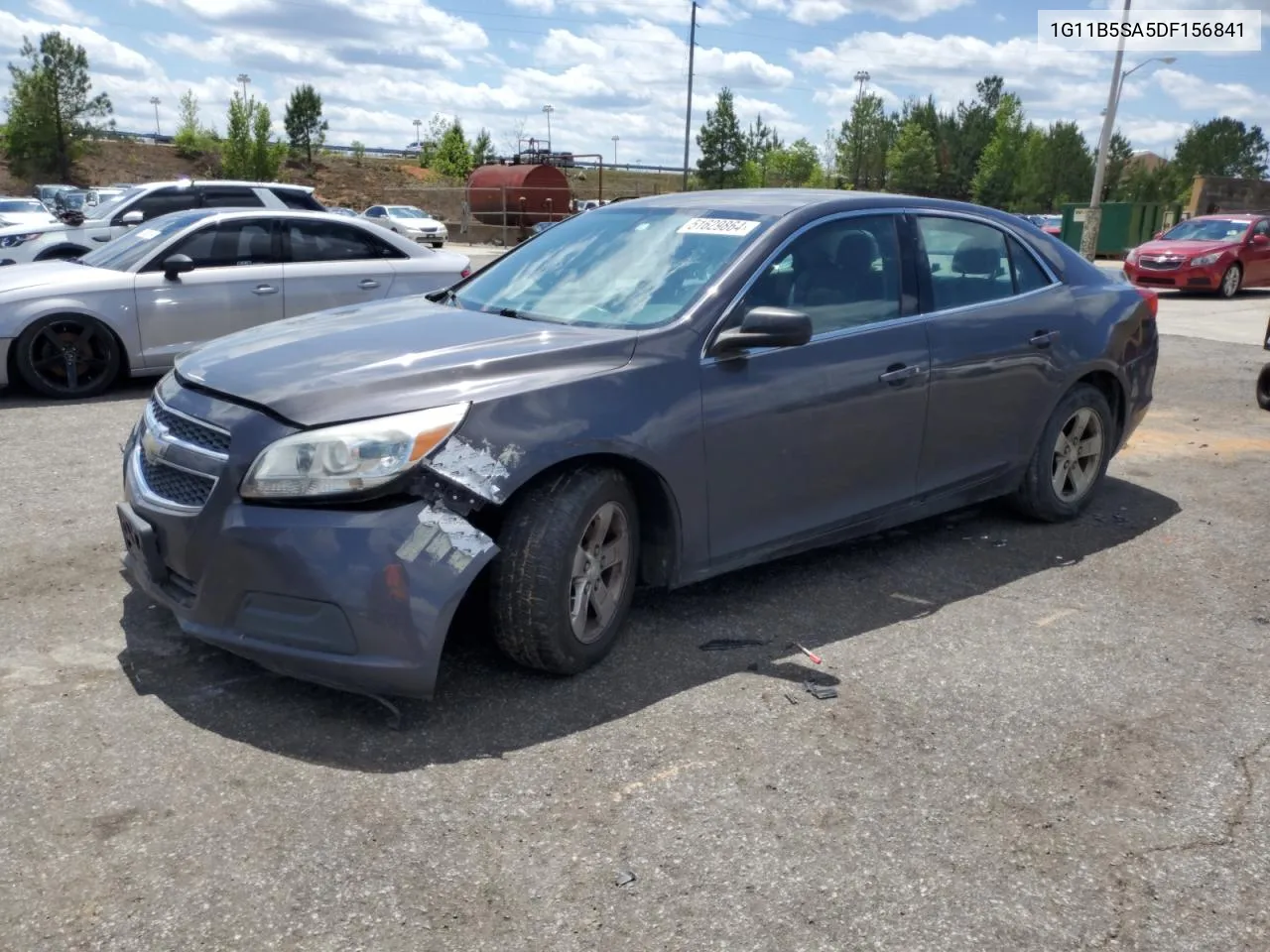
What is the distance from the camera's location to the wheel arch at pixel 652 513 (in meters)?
3.77

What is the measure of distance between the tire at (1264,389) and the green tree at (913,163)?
6980 centimetres

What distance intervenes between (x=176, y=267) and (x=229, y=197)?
184 inches

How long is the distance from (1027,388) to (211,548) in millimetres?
3698

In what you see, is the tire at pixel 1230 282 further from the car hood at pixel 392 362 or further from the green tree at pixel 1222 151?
the green tree at pixel 1222 151

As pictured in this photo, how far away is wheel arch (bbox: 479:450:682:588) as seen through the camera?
3.77 metres

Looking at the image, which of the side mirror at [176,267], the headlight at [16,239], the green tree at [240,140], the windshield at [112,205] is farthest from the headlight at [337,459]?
the green tree at [240,140]

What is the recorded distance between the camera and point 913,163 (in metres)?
76.6

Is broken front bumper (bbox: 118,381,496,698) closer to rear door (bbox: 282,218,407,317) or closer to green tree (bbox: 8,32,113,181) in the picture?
rear door (bbox: 282,218,407,317)

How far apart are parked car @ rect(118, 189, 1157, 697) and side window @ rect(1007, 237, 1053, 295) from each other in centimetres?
→ 2

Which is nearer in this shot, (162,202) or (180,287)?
(180,287)

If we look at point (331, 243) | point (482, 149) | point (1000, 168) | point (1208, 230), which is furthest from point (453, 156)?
point (331, 243)

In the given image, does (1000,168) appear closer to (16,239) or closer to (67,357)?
(16,239)

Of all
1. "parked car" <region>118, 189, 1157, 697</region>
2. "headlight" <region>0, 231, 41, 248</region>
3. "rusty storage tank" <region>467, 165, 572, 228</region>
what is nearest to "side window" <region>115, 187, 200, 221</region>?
"headlight" <region>0, 231, 41, 248</region>

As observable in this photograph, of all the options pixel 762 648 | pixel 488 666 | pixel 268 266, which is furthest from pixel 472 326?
pixel 268 266
